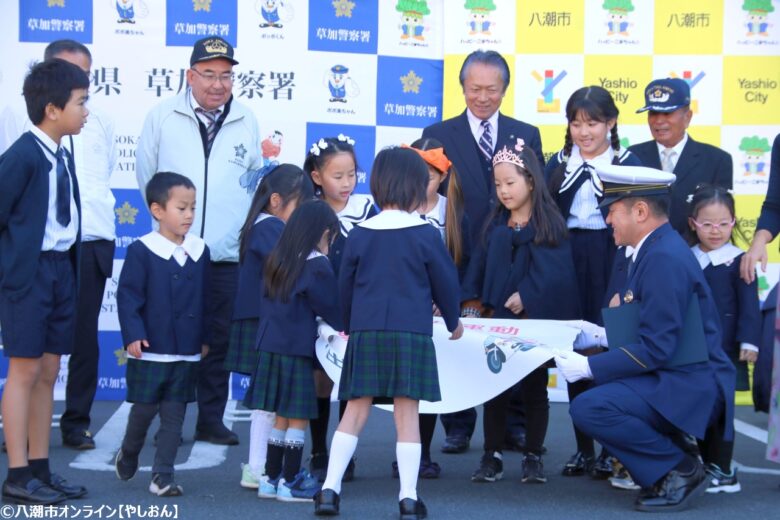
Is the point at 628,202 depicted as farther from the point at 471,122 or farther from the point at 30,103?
the point at 30,103

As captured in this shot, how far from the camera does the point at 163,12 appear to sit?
7578 mm

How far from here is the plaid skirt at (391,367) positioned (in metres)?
4.44

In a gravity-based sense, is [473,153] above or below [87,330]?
above

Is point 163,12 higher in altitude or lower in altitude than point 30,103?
higher

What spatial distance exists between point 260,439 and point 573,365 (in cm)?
141

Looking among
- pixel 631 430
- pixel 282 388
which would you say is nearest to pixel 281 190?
pixel 282 388

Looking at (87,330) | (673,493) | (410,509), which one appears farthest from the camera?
(87,330)

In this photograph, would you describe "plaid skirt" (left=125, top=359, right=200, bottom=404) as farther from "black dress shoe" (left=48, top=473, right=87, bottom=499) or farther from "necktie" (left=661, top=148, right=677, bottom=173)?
"necktie" (left=661, top=148, right=677, bottom=173)

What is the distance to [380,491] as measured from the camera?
16.4ft

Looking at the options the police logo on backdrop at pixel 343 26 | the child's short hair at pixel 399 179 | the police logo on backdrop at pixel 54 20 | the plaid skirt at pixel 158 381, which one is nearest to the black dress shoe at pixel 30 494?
the plaid skirt at pixel 158 381

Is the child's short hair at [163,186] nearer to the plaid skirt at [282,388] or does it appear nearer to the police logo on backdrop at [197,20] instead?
the plaid skirt at [282,388]

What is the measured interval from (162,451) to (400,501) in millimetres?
1079

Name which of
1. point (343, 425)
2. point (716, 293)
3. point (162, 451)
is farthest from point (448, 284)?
point (716, 293)

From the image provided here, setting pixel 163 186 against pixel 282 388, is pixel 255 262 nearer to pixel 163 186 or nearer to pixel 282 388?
pixel 163 186
